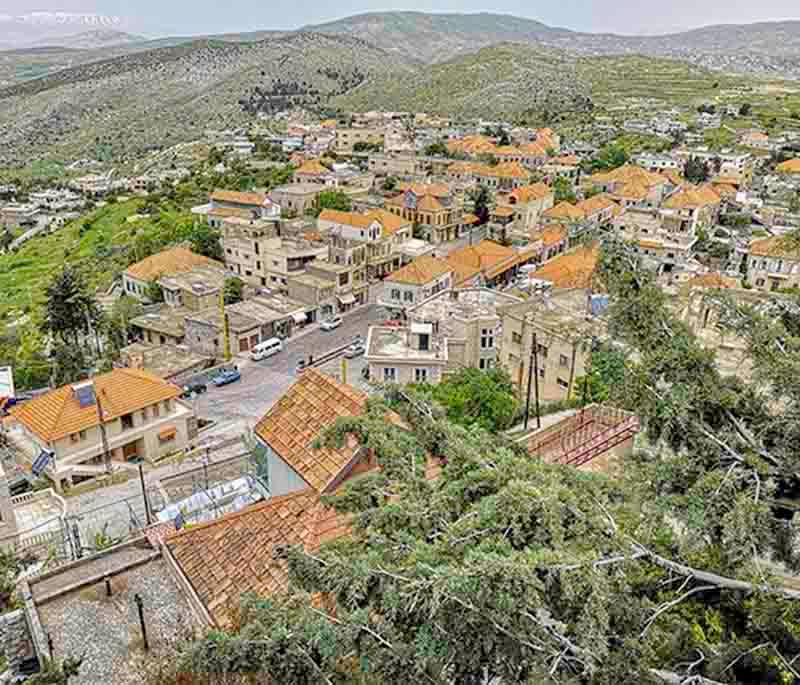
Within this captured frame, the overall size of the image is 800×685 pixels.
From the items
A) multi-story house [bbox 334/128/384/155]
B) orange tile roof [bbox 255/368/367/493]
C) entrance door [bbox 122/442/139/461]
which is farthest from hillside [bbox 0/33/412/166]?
orange tile roof [bbox 255/368/367/493]

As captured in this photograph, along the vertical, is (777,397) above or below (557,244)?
above

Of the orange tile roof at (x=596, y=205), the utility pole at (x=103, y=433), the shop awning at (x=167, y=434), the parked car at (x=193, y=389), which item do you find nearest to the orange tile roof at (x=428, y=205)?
the orange tile roof at (x=596, y=205)

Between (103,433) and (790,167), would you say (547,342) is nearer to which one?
(103,433)

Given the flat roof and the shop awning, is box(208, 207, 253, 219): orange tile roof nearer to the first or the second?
the flat roof

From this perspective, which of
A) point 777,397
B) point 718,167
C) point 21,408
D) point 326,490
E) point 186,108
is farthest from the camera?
point 186,108

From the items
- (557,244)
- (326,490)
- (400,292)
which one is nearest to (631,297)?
(326,490)

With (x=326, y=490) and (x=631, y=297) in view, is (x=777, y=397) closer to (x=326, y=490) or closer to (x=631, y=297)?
(x=631, y=297)
